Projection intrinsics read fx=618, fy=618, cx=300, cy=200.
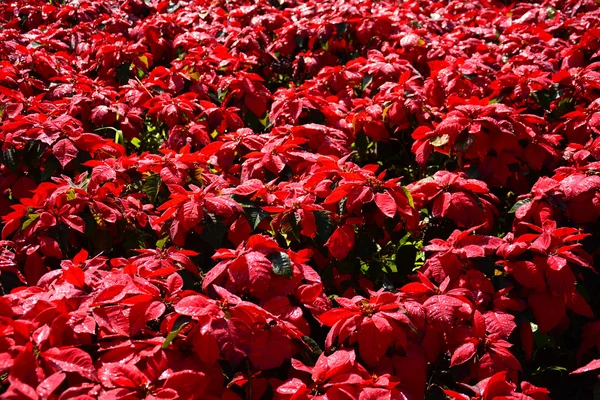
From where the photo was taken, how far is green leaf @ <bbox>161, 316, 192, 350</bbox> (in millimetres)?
1462

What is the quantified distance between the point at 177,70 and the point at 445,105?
4.82ft

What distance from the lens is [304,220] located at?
2055 millimetres

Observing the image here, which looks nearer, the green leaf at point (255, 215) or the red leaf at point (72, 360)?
the red leaf at point (72, 360)

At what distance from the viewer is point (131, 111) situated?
3.11 meters

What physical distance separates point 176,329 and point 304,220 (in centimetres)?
69

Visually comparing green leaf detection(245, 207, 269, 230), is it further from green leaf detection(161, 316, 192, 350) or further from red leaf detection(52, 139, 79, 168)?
red leaf detection(52, 139, 79, 168)

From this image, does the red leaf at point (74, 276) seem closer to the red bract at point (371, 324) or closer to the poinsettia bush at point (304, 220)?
the poinsettia bush at point (304, 220)

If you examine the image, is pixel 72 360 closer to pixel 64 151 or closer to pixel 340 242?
pixel 340 242

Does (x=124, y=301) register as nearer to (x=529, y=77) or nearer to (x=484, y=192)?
(x=484, y=192)

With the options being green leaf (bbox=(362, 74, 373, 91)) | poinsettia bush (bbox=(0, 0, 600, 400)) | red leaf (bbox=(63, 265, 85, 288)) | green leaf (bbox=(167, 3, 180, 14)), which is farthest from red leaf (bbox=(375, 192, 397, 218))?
green leaf (bbox=(167, 3, 180, 14))

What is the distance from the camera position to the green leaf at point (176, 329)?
1.46 meters

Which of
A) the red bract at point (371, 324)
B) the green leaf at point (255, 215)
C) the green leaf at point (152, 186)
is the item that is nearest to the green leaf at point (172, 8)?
the green leaf at point (152, 186)

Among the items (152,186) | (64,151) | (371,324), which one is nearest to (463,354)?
(371,324)

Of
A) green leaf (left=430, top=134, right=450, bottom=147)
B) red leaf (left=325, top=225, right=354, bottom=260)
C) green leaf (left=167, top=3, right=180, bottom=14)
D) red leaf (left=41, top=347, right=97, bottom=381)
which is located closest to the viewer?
red leaf (left=41, top=347, right=97, bottom=381)
